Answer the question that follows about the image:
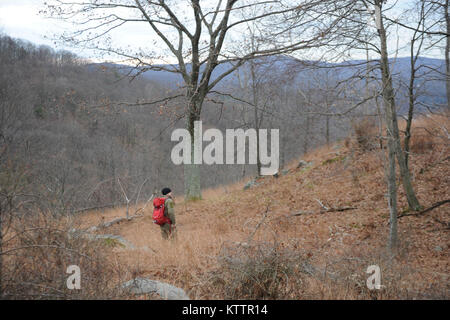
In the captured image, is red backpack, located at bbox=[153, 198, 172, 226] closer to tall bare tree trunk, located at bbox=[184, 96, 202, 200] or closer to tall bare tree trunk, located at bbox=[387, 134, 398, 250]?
tall bare tree trunk, located at bbox=[387, 134, 398, 250]

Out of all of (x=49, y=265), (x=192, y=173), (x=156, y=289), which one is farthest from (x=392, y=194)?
(x=192, y=173)

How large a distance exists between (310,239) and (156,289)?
4.72 meters

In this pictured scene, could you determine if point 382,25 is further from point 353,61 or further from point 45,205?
point 45,205

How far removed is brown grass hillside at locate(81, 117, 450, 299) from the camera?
4.27m

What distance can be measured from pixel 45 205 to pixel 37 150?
84.7 ft

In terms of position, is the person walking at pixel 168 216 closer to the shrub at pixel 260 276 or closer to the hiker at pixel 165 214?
the hiker at pixel 165 214

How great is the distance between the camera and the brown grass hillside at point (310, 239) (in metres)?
4.27

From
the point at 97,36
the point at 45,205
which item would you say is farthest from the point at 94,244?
the point at 97,36

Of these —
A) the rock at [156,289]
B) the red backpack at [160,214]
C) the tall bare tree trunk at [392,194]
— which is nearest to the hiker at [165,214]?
the red backpack at [160,214]

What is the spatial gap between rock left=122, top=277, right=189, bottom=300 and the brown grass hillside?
25 cm

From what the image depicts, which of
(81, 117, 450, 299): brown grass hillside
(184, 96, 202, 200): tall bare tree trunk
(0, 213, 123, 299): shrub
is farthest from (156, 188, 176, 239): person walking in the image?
(184, 96, 202, 200): tall bare tree trunk

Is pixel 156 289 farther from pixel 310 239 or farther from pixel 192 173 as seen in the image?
pixel 192 173

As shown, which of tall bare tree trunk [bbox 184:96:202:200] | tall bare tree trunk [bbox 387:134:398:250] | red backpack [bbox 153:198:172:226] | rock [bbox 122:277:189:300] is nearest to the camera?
rock [bbox 122:277:189:300]

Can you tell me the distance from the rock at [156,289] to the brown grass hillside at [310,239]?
249 mm
